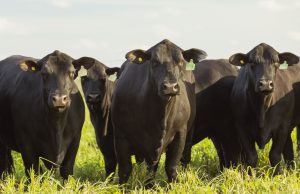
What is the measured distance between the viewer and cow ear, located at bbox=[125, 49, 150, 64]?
6876 millimetres

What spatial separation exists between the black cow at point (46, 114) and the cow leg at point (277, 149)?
105 inches

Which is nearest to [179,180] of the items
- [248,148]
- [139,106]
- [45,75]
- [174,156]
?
[174,156]

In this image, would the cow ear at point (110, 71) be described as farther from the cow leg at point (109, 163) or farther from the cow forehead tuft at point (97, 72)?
the cow leg at point (109, 163)

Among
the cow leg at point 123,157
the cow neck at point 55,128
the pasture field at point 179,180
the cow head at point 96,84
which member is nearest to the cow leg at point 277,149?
the pasture field at point 179,180

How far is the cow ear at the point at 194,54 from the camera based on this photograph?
7141 millimetres

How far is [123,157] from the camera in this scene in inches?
287

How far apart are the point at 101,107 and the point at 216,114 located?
1.77m

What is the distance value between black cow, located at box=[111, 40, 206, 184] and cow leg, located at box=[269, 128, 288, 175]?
4.39ft

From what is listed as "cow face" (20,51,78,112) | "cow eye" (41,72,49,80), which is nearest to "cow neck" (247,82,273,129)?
"cow face" (20,51,78,112)

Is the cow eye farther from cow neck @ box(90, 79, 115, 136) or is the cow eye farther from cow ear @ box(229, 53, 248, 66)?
cow ear @ box(229, 53, 248, 66)

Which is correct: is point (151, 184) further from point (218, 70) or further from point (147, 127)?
point (218, 70)

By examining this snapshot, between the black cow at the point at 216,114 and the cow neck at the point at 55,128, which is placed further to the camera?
the black cow at the point at 216,114

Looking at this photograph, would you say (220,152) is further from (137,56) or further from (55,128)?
(55,128)

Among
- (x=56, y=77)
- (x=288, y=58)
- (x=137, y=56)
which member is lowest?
(x=56, y=77)
